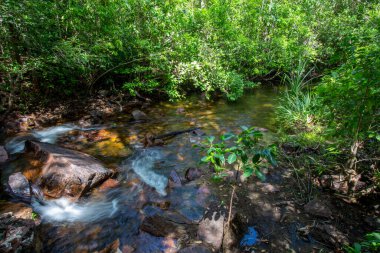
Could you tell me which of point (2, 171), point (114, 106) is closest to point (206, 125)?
point (114, 106)

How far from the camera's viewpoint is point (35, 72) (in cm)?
643

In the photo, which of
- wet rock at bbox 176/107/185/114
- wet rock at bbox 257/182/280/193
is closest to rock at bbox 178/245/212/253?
wet rock at bbox 257/182/280/193

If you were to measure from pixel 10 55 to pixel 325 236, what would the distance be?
7342mm

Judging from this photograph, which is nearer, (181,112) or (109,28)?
(109,28)

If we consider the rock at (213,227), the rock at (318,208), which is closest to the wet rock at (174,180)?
the rock at (213,227)

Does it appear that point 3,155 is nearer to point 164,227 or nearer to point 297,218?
point 164,227

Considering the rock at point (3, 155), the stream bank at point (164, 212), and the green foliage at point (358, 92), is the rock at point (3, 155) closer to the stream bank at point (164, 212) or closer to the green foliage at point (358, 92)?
the stream bank at point (164, 212)

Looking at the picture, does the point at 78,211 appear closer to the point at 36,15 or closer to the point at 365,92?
the point at 365,92

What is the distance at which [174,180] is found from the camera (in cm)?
385

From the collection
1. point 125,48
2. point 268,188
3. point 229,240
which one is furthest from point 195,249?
point 125,48

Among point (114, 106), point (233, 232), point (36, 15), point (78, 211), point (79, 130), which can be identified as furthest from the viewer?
point (114, 106)

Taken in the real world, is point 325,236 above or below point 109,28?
below

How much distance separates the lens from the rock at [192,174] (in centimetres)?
391

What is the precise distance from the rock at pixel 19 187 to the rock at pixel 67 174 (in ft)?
0.60
